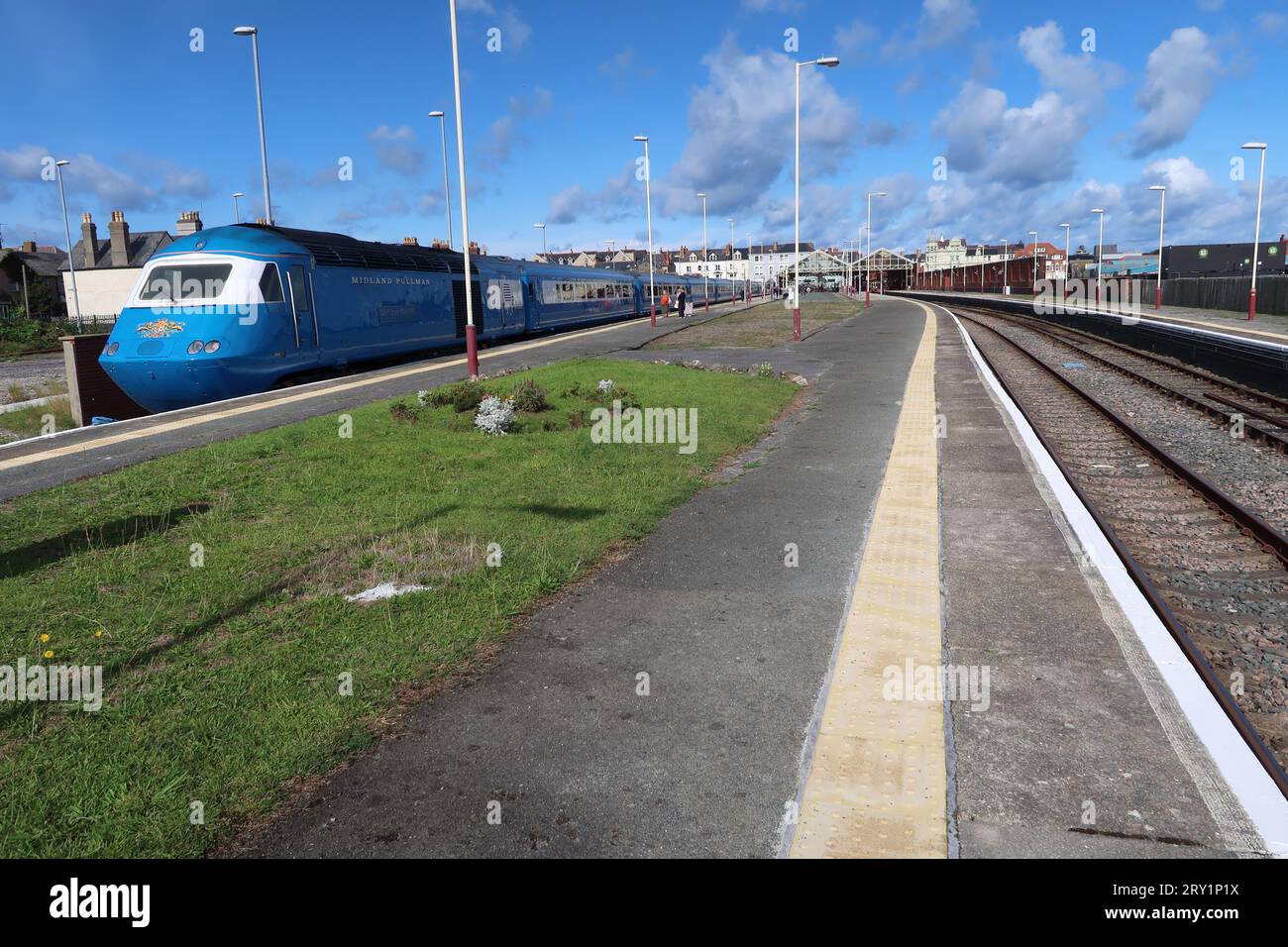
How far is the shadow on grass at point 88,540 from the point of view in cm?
646

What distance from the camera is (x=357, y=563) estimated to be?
6.58 m

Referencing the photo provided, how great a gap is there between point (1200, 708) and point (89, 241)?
86656mm

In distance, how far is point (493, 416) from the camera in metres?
11.8

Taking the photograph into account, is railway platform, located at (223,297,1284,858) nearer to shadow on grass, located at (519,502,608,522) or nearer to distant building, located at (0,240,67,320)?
shadow on grass, located at (519,502,608,522)

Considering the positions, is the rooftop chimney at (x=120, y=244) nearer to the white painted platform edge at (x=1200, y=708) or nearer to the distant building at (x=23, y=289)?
the distant building at (x=23, y=289)

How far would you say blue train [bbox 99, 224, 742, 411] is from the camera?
15.5 m

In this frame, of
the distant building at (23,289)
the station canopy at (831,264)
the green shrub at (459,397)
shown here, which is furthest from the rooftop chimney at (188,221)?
the station canopy at (831,264)

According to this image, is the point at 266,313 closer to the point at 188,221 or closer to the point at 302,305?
the point at 302,305

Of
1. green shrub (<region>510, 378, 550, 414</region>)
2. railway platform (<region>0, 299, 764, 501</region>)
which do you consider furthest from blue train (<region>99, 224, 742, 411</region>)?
green shrub (<region>510, 378, 550, 414</region>)

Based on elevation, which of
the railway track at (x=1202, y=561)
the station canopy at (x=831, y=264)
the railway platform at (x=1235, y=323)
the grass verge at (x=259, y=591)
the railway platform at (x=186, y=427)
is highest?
the station canopy at (x=831, y=264)

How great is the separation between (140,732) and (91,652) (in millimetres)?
1218

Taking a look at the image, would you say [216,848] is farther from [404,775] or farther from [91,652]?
[91,652]

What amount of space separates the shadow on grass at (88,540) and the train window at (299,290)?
10418 mm
